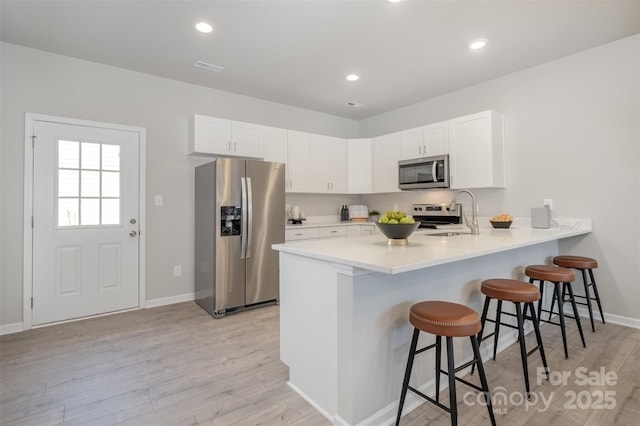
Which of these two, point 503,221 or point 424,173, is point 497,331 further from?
point 424,173

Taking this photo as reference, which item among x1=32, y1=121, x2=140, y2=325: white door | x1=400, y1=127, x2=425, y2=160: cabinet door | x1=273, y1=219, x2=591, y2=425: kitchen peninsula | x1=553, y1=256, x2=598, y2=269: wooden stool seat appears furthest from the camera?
x1=400, y1=127, x2=425, y2=160: cabinet door

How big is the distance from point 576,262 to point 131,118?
4746 mm

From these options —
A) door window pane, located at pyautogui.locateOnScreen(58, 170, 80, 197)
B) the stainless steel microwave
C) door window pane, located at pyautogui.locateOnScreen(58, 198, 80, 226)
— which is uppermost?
the stainless steel microwave

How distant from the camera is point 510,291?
6.71 feet

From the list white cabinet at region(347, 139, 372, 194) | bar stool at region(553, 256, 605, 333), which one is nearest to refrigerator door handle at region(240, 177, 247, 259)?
white cabinet at region(347, 139, 372, 194)

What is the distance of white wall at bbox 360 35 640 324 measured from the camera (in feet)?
9.85

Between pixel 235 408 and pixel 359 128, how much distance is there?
16.2ft

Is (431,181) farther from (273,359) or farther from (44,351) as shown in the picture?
(44,351)

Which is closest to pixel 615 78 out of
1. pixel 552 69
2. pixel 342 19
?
pixel 552 69

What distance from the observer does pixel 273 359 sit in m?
2.43

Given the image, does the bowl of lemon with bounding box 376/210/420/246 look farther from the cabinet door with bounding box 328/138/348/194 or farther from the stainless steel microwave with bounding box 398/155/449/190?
the cabinet door with bounding box 328/138/348/194

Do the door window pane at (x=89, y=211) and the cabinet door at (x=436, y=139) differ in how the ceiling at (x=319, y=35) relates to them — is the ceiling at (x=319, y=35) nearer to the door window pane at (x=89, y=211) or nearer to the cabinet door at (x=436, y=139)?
the cabinet door at (x=436, y=139)

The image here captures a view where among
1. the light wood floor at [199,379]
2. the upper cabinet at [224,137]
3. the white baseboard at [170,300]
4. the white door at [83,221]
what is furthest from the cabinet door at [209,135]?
the light wood floor at [199,379]

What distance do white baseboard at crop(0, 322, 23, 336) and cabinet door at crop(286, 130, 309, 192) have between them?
312cm
